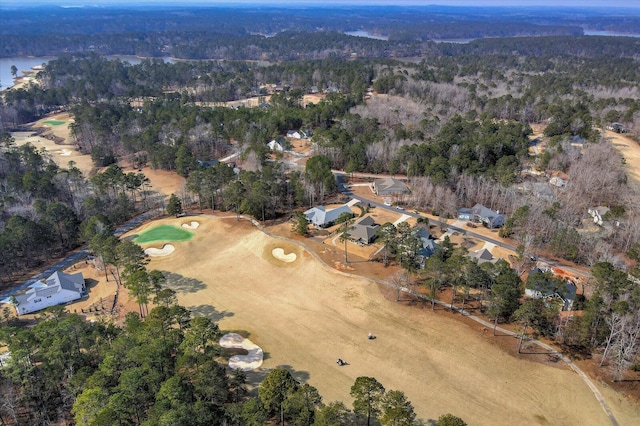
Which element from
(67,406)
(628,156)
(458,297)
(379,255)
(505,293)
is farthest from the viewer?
(628,156)

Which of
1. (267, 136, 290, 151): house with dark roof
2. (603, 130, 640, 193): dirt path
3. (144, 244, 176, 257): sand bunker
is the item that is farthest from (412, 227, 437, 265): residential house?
(267, 136, 290, 151): house with dark roof

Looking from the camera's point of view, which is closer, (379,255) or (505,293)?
(505,293)

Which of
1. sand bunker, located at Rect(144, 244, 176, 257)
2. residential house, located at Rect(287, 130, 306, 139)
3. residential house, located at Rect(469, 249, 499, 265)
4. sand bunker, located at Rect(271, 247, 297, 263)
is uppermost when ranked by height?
residential house, located at Rect(469, 249, 499, 265)

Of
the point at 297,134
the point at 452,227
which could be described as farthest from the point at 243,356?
the point at 297,134

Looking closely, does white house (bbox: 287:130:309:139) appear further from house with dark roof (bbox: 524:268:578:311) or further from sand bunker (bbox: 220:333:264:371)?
sand bunker (bbox: 220:333:264:371)

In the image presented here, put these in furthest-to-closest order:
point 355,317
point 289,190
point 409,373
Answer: point 289,190 < point 355,317 < point 409,373

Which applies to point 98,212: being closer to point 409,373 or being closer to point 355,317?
point 355,317

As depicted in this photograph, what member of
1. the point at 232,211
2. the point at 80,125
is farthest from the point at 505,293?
the point at 80,125
